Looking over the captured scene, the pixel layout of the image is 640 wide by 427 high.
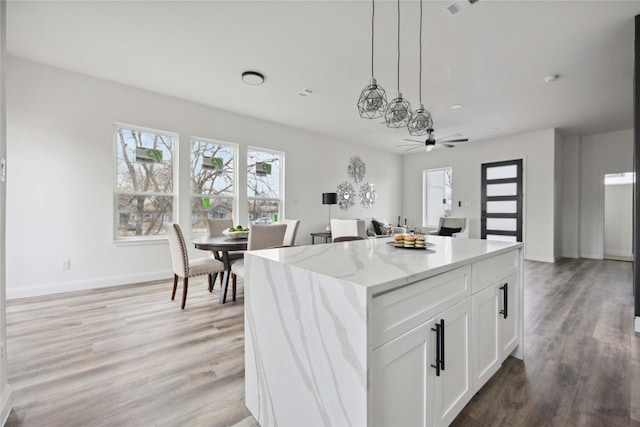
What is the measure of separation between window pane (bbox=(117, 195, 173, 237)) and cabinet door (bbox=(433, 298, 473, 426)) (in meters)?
4.33

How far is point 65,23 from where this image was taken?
267 cm

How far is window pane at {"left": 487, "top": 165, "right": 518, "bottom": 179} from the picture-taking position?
21.2 ft

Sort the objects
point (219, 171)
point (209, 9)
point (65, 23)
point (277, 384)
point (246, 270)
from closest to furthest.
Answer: point (277, 384)
point (246, 270)
point (209, 9)
point (65, 23)
point (219, 171)

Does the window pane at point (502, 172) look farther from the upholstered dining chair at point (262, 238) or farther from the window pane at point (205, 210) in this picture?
the window pane at point (205, 210)

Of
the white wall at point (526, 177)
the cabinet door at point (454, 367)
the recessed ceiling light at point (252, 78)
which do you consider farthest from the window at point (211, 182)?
the white wall at point (526, 177)

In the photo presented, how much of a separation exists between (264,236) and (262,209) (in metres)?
2.54

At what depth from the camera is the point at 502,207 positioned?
670 centimetres

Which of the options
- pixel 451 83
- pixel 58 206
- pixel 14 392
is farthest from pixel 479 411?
pixel 58 206

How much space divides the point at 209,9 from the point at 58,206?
303cm

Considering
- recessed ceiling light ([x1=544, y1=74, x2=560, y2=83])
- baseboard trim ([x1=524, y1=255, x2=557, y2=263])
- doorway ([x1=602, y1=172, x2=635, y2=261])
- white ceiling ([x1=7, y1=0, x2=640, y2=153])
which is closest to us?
white ceiling ([x1=7, y1=0, x2=640, y2=153])

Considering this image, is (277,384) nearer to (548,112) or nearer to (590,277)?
(590,277)

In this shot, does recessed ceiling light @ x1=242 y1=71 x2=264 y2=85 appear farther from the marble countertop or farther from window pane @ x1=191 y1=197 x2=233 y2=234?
the marble countertop

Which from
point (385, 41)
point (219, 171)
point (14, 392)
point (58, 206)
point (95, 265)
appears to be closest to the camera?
point (14, 392)

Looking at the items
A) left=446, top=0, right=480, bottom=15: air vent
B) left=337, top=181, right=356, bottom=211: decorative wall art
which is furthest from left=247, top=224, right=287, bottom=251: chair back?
left=337, top=181, right=356, bottom=211: decorative wall art
